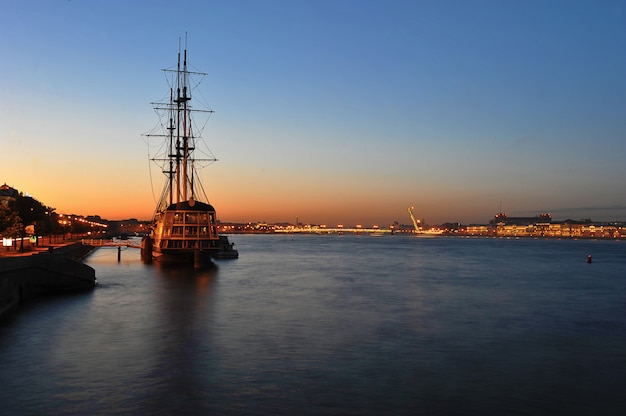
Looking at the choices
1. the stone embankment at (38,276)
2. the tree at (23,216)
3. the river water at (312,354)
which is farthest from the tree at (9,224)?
the river water at (312,354)

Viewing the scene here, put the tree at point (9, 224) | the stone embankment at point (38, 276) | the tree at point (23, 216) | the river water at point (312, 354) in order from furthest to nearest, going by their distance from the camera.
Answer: the tree at point (23, 216)
the tree at point (9, 224)
the stone embankment at point (38, 276)
the river water at point (312, 354)

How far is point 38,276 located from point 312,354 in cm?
2736

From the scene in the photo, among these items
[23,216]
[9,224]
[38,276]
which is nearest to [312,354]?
[38,276]

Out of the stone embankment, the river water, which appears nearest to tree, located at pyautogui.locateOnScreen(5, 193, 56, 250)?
the stone embankment

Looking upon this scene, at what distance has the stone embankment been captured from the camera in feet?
122

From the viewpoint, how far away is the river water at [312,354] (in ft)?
66.7

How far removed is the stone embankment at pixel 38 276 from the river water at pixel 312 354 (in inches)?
59.2

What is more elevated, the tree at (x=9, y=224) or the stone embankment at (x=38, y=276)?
the tree at (x=9, y=224)

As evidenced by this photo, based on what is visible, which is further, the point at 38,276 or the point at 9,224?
the point at 9,224

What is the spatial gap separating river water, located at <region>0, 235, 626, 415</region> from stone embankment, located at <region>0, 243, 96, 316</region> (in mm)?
1503

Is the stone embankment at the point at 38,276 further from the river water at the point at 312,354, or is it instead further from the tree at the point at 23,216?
the tree at the point at 23,216

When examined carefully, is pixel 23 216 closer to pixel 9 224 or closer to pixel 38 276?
pixel 9 224

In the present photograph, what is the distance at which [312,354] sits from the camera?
91.8 ft

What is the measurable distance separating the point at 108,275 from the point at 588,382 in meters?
59.6
